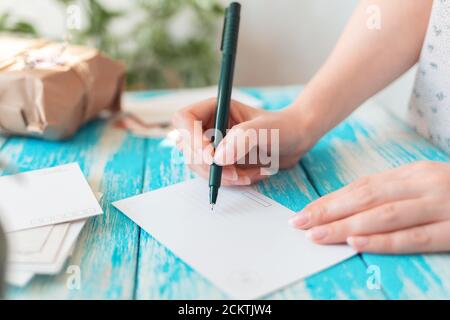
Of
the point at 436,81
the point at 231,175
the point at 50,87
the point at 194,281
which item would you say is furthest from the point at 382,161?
the point at 50,87

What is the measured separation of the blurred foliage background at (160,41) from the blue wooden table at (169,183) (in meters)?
0.67

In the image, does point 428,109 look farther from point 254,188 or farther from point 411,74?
point 411,74

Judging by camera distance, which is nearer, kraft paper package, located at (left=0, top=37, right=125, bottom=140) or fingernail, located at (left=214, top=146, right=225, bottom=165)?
fingernail, located at (left=214, top=146, right=225, bottom=165)

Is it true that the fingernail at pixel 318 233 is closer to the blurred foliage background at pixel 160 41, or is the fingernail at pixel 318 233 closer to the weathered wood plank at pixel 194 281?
the weathered wood plank at pixel 194 281

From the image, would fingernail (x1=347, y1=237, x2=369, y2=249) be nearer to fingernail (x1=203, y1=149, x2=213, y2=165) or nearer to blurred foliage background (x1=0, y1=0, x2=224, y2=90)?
fingernail (x1=203, y1=149, x2=213, y2=165)

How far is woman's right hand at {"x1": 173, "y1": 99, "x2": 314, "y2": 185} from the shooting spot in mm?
620

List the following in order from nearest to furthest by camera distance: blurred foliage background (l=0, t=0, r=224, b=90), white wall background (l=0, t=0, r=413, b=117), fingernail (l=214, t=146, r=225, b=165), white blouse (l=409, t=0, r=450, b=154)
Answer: fingernail (l=214, t=146, r=225, b=165)
white blouse (l=409, t=0, r=450, b=154)
blurred foliage background (l=0, t=0, r=224, b=90)
white wall background (l=0, t=0, r=413, b=117)

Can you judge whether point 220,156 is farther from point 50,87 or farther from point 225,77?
point 50,87

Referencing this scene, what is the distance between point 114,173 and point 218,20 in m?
1.22

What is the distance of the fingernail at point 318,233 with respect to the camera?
1.70ft

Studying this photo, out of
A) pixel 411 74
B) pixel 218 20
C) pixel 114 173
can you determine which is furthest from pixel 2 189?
pixel 411 74

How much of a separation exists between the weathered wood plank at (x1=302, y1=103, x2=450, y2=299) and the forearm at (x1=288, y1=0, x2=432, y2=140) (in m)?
0.05

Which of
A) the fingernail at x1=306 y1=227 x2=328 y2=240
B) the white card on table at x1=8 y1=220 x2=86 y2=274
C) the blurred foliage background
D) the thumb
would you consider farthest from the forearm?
the blurred foliage background

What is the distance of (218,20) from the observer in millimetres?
1801
